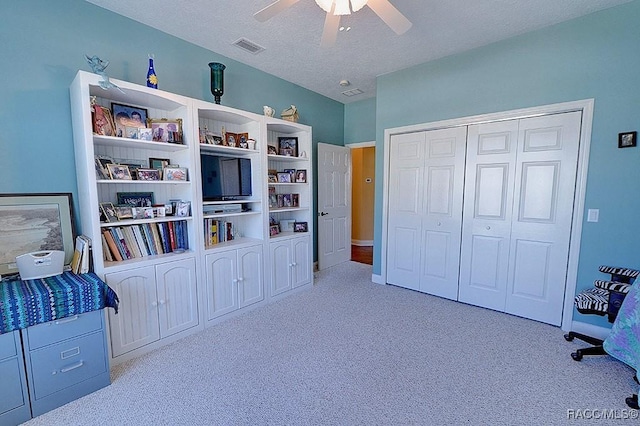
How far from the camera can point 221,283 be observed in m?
2.66

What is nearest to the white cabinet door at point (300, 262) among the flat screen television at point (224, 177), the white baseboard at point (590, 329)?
the flat screen television at point (224, 177)

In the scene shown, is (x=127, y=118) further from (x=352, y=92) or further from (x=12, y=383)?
(x=352, y=92)

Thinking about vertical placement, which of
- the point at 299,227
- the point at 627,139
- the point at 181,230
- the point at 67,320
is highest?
the point at 627,139

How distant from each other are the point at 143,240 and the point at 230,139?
125 cm

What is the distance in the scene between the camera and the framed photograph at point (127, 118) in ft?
7.22

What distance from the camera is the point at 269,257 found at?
3.09 meters

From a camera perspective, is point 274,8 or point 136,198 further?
point 136,198

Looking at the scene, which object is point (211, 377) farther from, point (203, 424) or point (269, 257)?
point (269, 257)

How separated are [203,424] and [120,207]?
168 centimetres

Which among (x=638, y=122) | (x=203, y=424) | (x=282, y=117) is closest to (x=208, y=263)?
(x=203, y=424)

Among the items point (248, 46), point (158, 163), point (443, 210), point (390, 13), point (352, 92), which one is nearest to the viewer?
point (390, 13)

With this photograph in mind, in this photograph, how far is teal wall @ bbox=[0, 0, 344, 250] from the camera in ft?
6.06

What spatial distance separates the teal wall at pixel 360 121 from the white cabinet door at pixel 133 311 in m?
3.55

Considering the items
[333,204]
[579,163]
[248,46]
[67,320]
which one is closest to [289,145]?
[248,46]
